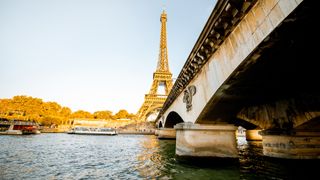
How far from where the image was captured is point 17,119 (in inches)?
2537

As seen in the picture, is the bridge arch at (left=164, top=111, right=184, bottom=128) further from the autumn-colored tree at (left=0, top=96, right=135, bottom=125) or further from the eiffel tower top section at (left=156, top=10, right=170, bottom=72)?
the autumn-colored tree at (left=0, top=96, right=135, bottom=125)

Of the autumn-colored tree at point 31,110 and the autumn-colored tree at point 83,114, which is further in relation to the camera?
the autumn-colored tree at point 83,114

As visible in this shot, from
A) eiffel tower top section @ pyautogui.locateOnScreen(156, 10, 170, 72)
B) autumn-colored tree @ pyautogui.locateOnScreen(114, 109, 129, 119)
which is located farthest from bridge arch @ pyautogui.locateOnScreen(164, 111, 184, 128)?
autumn-colored tree @ pyautogui.locateOnScreen(114, 109, 129, 119)

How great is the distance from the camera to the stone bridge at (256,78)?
4617mm

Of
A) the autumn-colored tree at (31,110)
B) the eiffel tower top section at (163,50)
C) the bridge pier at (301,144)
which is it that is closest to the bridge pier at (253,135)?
the bridge pier at (301,144)

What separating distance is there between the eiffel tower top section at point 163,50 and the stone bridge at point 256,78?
57.8 meters

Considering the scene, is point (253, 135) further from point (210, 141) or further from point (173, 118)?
point (210, 141)

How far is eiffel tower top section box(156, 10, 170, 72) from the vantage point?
7131cm

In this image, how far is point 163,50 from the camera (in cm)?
7444

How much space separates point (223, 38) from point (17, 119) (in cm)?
7830

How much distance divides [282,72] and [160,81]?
5948cm

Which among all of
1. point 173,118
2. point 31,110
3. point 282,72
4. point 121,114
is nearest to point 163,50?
point 173,118

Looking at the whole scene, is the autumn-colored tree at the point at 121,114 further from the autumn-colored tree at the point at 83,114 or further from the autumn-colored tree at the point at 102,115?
the autumn-colored tree at the point at 83,114

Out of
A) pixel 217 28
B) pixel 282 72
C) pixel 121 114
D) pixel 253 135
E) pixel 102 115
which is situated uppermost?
pixel 121 114
